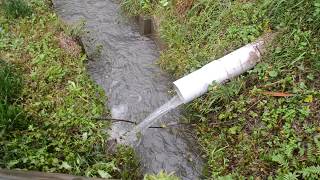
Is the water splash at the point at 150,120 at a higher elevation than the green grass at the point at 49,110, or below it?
below

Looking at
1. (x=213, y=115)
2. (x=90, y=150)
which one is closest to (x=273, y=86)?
(x=213, y=115)

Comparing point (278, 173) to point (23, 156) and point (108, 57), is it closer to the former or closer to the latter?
point (23, 156)

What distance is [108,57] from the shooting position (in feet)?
22.3

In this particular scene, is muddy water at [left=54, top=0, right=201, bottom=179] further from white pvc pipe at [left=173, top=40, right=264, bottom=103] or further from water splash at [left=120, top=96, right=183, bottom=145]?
white pvc pipe at [left=173, top=40, right=264, bottom=103]

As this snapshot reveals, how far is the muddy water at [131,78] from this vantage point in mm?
5074

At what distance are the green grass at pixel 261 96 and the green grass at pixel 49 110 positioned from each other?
3.98 ft

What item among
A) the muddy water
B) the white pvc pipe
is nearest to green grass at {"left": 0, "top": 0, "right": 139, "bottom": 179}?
the muddy water

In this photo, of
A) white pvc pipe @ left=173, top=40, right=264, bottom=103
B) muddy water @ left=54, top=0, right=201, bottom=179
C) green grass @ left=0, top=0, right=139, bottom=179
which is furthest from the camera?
white pvc pipe @ left=173, top=40, right=264, bottom=103

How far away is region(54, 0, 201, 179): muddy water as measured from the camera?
16.6 feet

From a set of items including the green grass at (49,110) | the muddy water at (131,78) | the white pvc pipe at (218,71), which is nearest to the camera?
the green grass at (49,110)

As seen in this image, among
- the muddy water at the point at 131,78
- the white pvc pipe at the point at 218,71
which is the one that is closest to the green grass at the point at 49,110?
the muddy water at the point at 131,78

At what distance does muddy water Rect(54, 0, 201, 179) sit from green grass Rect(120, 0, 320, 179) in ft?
1.04

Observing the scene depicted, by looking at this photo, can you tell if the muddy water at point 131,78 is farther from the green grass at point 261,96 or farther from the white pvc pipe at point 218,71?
the white pvc pipe at point 218,71

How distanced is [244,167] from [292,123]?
79 centimetres
